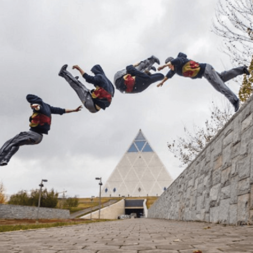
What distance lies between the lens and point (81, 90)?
12.2 metres

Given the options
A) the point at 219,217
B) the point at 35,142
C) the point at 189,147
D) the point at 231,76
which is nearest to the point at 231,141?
the point at 219,217

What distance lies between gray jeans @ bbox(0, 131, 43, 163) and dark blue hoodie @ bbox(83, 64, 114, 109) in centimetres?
392

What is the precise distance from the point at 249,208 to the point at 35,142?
37.1 ft

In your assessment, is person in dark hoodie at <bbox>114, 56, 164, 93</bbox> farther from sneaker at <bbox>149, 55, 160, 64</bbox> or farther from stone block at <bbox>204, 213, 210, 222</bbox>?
stone block at <bbox>204, 213, 210, 222</bbox>

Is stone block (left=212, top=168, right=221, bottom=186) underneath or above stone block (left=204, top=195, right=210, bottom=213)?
above

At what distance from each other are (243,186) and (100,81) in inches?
333

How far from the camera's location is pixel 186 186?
9852 millimetres

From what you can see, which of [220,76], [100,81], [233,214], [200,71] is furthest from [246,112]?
[100,81]

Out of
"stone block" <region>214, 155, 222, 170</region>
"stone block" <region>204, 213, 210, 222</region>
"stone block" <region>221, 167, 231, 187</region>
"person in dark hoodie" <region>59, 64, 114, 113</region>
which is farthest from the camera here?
"person in dark hoodie" <region>59, 64, 114, 113</region>

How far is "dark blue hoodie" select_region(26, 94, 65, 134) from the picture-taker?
13711 mm

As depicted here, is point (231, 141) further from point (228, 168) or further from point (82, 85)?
point (82, 85)

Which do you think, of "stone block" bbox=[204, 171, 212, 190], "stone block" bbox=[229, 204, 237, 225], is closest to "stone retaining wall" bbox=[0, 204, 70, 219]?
"stone block" bbox=[204, 171, 212, 190]

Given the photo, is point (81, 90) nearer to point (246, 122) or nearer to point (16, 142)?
point (16, 142)

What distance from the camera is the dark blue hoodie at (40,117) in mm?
13711
